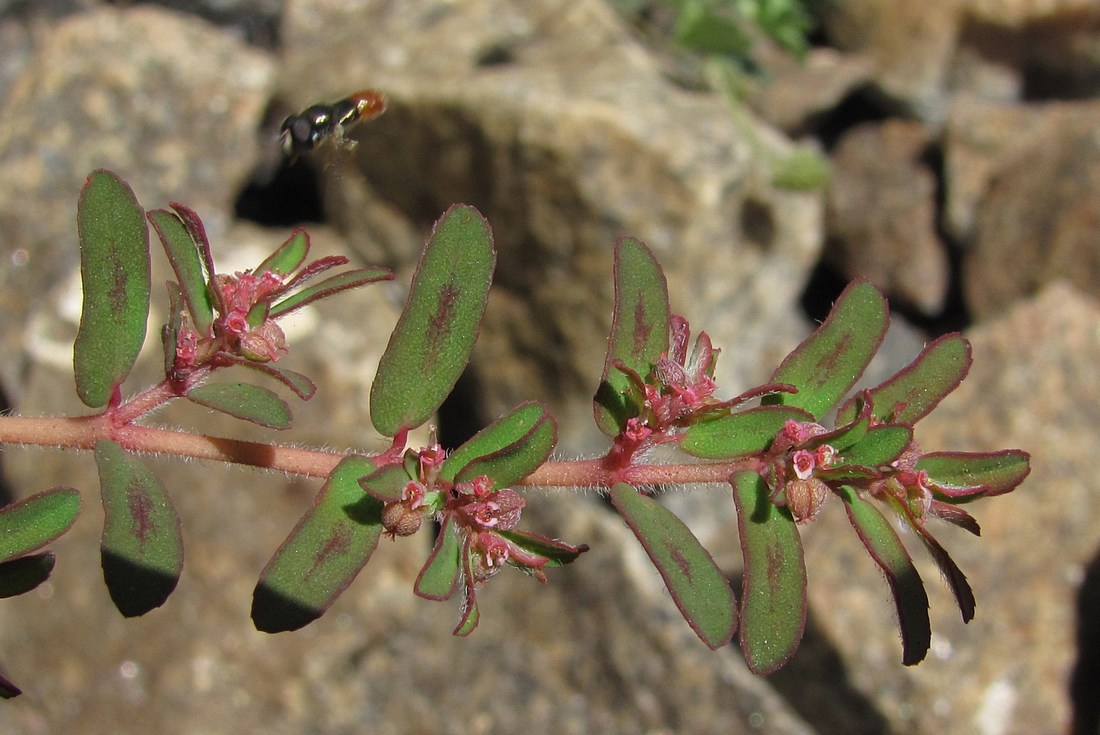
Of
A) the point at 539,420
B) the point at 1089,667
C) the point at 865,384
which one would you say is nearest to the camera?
the point at 539,420

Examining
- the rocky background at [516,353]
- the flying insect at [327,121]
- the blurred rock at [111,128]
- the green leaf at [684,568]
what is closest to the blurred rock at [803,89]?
the rocky background at [516,353]

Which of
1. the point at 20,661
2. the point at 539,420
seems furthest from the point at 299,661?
the point at 539,420

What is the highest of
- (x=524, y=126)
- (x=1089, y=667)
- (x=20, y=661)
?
(x=524, y=126)

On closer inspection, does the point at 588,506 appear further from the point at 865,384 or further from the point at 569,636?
the point at 865,384

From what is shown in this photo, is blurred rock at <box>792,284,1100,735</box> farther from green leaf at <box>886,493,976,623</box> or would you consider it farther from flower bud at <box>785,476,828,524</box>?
flower bud at <box>785,476,828,524</box>

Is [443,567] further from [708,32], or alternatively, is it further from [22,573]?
[708,32]
